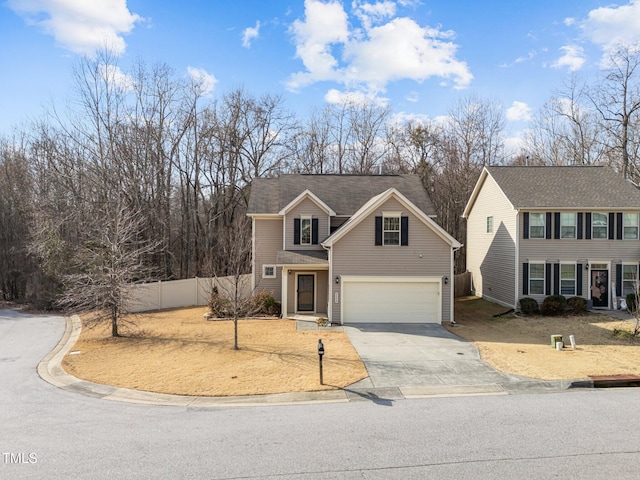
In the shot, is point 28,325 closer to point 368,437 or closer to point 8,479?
point 8,479

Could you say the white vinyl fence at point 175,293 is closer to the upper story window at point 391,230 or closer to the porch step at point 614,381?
the upper story window at point 391,230

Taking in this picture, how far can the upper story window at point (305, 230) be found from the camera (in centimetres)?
2048

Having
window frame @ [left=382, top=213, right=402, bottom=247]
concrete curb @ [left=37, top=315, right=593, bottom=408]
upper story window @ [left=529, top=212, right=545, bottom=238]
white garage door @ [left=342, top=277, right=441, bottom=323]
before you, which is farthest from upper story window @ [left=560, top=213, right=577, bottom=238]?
concrete curb @ [left=37, top=315, right=593, bottom=408]

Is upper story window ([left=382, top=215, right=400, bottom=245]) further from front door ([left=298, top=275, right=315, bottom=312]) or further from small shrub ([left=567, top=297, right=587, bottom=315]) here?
small shrub ([left=567, top=297, right=587, bottom=315])

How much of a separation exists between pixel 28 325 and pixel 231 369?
46.6ft

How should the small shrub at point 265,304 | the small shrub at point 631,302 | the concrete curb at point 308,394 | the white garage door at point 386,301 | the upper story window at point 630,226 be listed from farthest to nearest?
the upper story window at point 630,226 → the small shrub at point 265,304 → the small shrub at point 631,302 → the white garage door at point 386,301 → the concrete curb at point 308,394

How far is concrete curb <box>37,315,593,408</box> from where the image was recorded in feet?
28.7

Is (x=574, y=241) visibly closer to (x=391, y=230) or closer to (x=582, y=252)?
(x=582, y=252)

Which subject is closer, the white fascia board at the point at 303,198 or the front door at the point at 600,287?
the white fascia board at the point at 303,198

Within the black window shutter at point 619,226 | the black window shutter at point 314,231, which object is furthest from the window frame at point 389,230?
the black window shutter at point 619,226

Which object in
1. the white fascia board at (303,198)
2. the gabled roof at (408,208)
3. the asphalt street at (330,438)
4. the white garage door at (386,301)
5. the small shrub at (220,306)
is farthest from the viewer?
the white fascia board at (303,198)

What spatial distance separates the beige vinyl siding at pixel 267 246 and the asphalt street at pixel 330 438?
41.1 ft

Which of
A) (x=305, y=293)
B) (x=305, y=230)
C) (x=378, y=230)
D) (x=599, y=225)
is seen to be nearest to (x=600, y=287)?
(x=599, y=225)

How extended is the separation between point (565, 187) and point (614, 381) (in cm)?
1452
